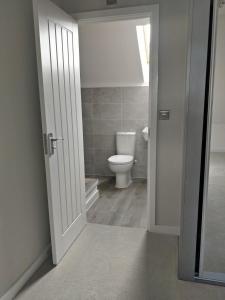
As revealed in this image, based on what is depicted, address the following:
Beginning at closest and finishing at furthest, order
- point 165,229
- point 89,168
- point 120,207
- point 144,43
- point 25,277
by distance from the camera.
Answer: point 25,277
point 165,229
point 120,207
point 144,43
point 89,168

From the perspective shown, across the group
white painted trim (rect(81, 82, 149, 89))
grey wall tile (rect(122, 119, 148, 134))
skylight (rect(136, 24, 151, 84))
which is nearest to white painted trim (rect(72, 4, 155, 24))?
skylight (rect(136, 24, 151, 84))

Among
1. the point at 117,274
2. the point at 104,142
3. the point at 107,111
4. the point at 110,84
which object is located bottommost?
the point at 117,274

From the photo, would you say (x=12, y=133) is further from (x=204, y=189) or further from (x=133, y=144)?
(x=133, y=144)

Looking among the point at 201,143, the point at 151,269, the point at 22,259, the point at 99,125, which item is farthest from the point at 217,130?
the point at 99,125

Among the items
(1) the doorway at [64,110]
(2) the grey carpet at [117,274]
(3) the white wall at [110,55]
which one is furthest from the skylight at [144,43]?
(2) the grey carpet at [117,274]

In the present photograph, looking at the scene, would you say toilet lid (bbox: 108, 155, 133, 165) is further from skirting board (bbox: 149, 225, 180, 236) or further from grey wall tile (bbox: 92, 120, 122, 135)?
skirting board (bbox: 149, 225, 180, 236)

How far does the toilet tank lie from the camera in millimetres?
3947

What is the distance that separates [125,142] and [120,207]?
3.95 ft

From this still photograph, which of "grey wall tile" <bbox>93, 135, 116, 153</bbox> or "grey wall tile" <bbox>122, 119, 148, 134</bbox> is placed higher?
"grey wall tile" <bbox>122, 119, 148, 134</bbox>

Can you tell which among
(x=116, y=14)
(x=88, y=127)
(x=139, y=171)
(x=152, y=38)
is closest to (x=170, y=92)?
(x=152, y=38)

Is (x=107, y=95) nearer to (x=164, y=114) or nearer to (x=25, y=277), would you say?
(x=164, y=114)

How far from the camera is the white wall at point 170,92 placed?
2131mm

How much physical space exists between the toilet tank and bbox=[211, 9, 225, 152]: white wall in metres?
2.13

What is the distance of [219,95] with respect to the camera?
1.76 m
